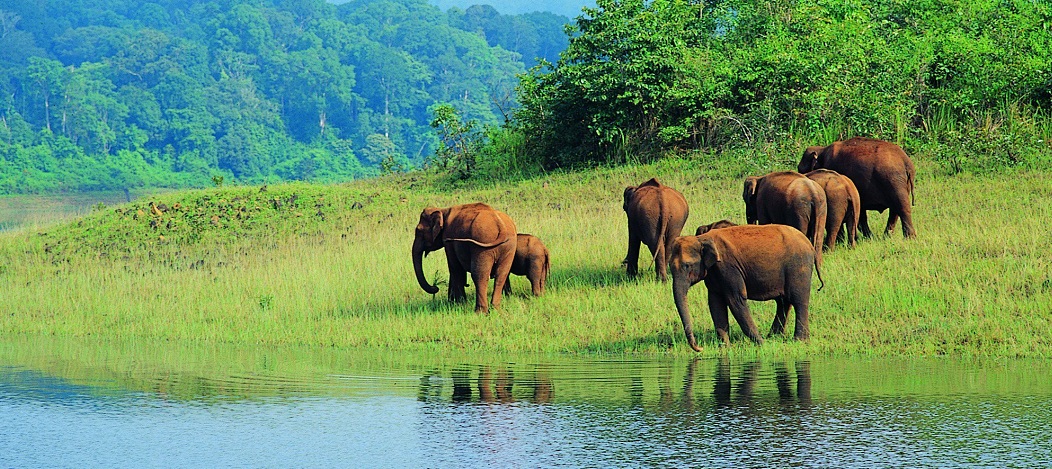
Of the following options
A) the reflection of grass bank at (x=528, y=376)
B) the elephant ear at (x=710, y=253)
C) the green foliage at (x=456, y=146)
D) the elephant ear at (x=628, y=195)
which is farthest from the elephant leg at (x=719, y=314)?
the green foliage at (x=456, y=146)

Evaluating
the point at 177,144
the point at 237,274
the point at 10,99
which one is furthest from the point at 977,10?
the point at 10,99

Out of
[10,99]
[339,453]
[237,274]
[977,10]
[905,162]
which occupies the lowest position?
[339,453]

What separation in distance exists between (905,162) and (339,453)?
10668 mm

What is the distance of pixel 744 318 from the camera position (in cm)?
1226

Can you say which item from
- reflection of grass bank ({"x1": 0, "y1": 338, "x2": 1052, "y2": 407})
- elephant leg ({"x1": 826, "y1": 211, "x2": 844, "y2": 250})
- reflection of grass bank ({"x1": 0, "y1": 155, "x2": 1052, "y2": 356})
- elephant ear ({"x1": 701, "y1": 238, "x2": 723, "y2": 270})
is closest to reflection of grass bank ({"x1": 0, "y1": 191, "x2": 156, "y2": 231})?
reflection of grass bank ({"x1": 0, "y1": 155, "x2": 1052, "y2": 356})

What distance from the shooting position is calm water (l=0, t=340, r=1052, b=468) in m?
8.13

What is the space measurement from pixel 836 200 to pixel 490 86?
9168 centimetres

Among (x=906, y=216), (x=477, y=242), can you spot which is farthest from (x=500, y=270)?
(x=906, y=216)

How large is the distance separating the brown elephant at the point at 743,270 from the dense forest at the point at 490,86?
10163mm

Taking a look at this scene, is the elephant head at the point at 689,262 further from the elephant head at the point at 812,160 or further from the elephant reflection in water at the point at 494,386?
the elephant head at the point at 812,160

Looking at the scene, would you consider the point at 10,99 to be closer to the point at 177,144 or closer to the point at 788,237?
the point at 177,144

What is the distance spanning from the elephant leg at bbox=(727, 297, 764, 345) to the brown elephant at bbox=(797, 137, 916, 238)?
17.1 ft

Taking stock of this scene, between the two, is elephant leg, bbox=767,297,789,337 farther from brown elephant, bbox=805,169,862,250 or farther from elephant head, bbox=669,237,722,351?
brown elephant, bbox=805,169,862,250

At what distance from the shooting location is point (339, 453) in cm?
837
